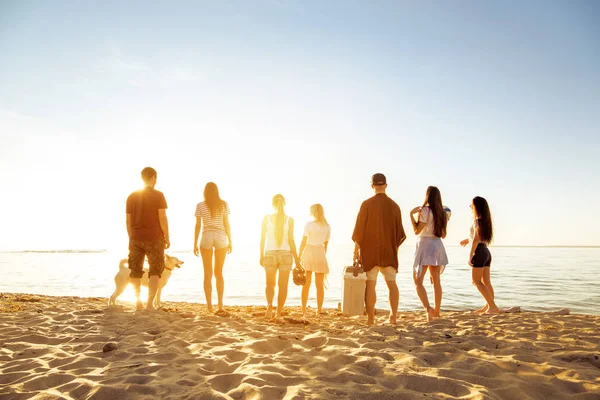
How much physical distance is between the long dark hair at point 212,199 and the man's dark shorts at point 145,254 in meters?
1.01

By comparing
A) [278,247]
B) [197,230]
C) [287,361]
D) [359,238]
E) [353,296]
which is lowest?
[353,296]

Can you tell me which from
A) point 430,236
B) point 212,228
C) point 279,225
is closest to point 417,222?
point 430,236

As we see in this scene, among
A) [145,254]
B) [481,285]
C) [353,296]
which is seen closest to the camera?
[145,254]

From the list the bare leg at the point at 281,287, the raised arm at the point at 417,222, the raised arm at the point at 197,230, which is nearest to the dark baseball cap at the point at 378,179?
the raised arm at the point at 417,222

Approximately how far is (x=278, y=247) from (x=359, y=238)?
1.40 m

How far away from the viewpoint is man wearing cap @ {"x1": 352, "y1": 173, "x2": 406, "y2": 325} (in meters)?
5.58

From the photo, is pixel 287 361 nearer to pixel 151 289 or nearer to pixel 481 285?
pixel 151 289

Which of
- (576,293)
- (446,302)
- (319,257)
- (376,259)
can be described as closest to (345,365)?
(376,259)

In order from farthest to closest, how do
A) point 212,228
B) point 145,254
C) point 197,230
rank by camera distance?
point 197,230
point 212,228
point 145,254

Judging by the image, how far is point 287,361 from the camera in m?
3.38

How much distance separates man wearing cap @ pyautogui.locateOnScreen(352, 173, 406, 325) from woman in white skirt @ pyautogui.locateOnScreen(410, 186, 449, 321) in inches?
22.9

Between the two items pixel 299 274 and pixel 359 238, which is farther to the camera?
pixel 299 274

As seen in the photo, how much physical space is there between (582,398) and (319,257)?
16.1 ft

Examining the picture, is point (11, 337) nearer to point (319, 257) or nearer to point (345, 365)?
point (345, 365)
